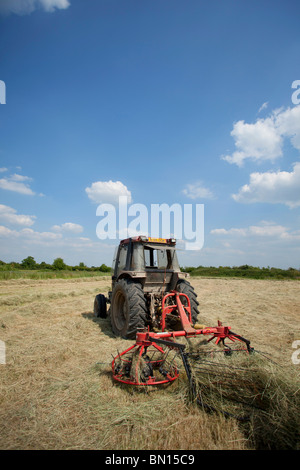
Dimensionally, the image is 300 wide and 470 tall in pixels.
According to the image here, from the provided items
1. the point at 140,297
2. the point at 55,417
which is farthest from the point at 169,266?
the point at 55,417

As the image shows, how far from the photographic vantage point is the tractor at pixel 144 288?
466 centimetres

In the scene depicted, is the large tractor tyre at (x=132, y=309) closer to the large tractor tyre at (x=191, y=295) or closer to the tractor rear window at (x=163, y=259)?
the large tractor tyre at (x=191, y=295)

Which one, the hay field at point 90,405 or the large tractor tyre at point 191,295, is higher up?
the large tractor tyre at point 191,295

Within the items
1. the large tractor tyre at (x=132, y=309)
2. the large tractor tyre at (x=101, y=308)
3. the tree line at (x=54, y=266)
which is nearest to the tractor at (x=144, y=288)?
the large tractor tyre at (x=132, y=309)

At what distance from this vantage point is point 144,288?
540cm

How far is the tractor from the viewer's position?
15.3 ft

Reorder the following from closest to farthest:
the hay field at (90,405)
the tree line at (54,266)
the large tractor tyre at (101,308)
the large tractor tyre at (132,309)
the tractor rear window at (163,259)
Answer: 1. the hay field at (90,405)
2. the large tractor tyre at (132,309)
3. the tractor rear window at (163,259)
4. the large tractor tyre at (101,308)
5. the tree line at (54,266)

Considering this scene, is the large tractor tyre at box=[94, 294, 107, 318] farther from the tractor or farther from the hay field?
the hay field

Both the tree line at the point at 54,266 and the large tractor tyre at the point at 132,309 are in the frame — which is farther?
the tree line at the point at 54,266

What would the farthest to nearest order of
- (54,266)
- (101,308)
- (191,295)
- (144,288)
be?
(54,266)
(101,308)
(144,288)
(191,295)

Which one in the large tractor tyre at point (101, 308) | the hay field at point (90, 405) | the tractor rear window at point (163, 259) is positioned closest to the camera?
the hay field at point (90, 405)

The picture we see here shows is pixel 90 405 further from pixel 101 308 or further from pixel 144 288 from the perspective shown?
pixel 101 308

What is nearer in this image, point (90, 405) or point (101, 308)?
point (90, 405)

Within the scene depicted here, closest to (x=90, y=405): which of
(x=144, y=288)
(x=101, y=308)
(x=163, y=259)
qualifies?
(x=144, y=288)
